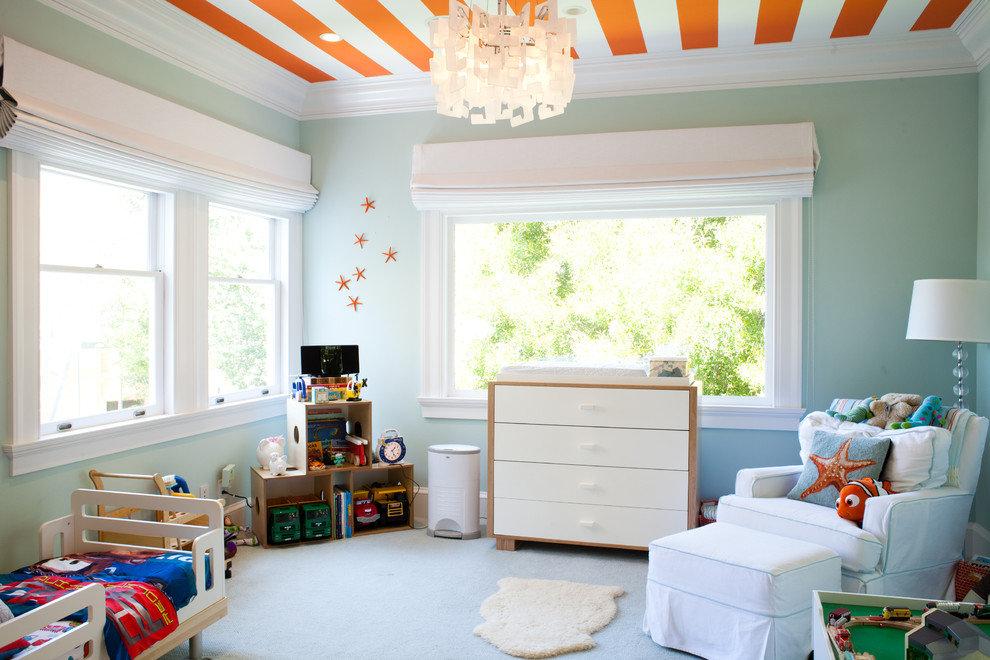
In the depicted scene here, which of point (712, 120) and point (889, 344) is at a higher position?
point (712, 120)

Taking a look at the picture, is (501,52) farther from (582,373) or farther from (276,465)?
(276,465)

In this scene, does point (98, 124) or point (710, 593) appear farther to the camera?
point (98, 124)

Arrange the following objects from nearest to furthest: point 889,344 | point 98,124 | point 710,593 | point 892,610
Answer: point 892,610, point 710,593, point 98,124, point 889,344

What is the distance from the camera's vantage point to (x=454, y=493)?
13.0ft

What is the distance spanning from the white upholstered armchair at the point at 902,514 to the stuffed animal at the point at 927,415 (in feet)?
0.19

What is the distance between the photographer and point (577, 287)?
169 inches

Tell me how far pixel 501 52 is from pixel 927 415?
2.44 meters

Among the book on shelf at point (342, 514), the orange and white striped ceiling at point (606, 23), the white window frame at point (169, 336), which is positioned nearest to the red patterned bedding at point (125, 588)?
the white window frame at point (169, 336)

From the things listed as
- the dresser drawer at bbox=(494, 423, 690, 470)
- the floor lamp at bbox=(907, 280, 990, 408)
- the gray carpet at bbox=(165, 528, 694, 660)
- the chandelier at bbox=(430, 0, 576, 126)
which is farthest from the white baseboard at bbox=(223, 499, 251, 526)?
the floor lamp at bbox=(907, 280, 990, 408)

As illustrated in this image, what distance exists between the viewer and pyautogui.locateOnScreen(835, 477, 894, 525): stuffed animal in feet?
9.23

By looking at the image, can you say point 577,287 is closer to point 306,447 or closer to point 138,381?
point 306,447

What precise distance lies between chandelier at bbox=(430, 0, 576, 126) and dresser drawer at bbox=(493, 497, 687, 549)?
2.16 meters

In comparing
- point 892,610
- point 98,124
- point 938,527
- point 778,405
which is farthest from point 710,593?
point 98,124

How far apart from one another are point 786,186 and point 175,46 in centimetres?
325
